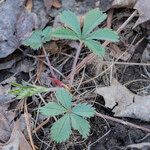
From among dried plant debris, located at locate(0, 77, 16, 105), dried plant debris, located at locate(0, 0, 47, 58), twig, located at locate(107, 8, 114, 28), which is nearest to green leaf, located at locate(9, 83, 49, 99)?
dried plant debris, located at locate(0, 77, 16, 105)

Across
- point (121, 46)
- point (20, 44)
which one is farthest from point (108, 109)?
point (20, 44)

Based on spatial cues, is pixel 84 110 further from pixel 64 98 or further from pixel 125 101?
pixel 125 101

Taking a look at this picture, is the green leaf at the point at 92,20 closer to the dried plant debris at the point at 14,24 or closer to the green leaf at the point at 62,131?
the dried plant debris at the point at 14,24

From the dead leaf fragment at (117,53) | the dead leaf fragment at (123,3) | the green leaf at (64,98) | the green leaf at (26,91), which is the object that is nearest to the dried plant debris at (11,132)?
the green leaf at (26,91)

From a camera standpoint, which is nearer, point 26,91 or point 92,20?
point 26,91

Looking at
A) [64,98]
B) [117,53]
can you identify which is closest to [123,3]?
[117,53]
